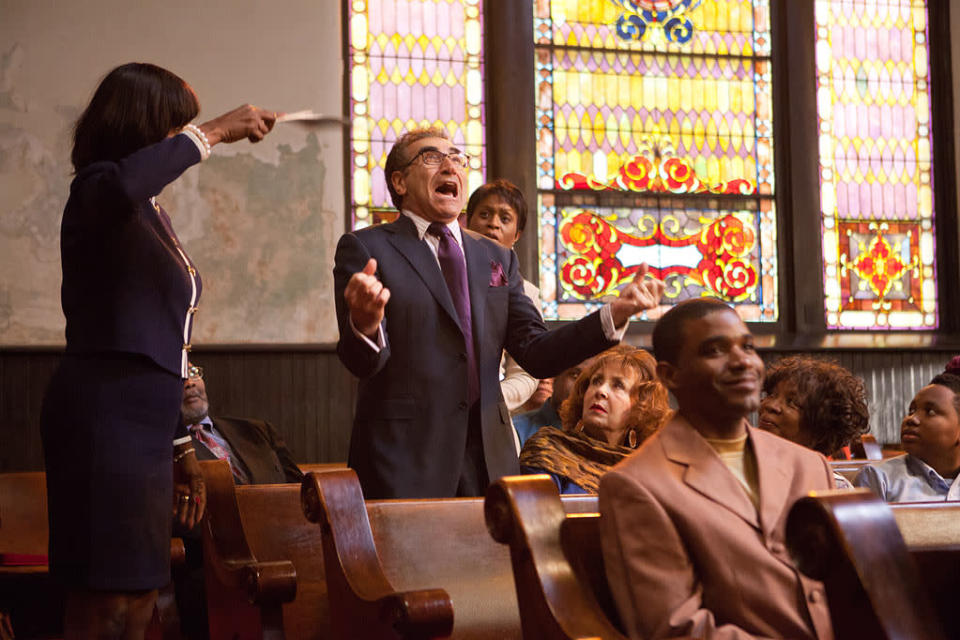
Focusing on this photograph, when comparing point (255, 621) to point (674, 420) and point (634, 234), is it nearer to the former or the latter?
point (674, 420)

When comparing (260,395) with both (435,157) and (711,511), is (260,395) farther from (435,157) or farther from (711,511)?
(711,511)

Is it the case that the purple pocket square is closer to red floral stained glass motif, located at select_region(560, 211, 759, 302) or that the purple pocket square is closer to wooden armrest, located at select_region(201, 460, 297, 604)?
wooden armrest, located at select_region(201, 460, 297, 604)

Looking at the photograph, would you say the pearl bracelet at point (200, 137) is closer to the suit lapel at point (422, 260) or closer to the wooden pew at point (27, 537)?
the suit lapel at point (422, 260)

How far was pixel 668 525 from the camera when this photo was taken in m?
1.81

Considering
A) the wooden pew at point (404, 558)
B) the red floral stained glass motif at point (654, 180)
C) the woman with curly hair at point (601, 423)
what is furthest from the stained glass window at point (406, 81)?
the wooden pew at point (404, 558)

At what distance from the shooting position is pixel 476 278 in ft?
9.98

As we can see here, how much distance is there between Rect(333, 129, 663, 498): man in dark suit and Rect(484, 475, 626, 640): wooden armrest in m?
0.86

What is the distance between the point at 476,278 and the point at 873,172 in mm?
4877

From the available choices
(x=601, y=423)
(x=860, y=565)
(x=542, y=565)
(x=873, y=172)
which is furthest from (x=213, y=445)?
(x=873, y=172)

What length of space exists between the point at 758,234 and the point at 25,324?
165 inches

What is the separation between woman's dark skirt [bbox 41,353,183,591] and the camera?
6.91ft

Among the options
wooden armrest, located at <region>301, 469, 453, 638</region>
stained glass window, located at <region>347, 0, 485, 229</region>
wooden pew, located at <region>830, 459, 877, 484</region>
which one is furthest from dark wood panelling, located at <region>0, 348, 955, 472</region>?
wooden armrest, located at <region>301, 469, 453, 638</region>

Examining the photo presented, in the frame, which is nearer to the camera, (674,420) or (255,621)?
(674,420)

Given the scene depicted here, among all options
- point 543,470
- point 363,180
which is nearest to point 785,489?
point 543,470
